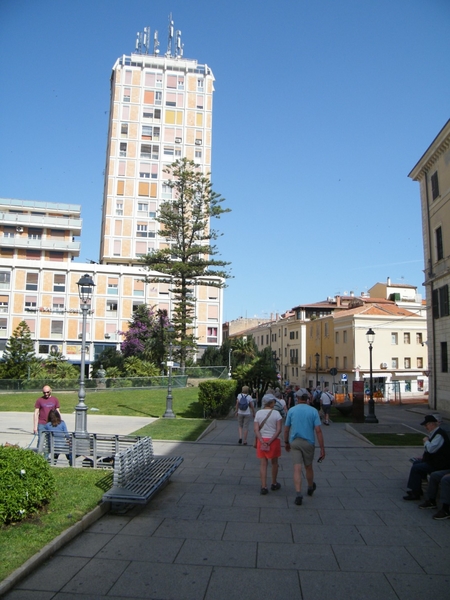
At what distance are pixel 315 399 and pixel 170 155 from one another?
45088 mm

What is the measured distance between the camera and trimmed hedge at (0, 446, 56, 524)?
552 cm

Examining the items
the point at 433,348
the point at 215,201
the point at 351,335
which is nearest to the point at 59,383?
the point at 215,201

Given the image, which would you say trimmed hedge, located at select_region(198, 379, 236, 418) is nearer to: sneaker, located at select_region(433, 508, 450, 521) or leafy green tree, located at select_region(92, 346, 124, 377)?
sneaker, located at select_region(433, 508, 450, 521)

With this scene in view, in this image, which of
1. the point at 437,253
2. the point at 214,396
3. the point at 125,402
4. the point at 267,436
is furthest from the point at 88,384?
the point at 267,436

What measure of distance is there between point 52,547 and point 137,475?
8.05ft

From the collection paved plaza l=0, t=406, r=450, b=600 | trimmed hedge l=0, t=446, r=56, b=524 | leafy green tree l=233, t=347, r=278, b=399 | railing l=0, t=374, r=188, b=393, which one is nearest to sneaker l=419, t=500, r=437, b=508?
paved plaza l=0, t=406, r=450, b=600

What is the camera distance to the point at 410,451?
12.4 m

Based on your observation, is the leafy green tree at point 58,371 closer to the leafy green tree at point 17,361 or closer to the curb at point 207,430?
the leafy green tree at point 17,361

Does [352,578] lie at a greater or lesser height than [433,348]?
lesser

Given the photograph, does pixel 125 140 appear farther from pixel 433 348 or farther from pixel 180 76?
pixel 433 348

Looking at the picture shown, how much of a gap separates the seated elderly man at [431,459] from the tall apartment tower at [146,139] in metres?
55.6

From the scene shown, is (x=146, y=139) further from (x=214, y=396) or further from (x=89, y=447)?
(x=89, y=447)

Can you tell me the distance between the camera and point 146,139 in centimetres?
6381

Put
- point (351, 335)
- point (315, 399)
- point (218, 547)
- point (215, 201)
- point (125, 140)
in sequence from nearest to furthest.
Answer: point (218, 547) < point (315, 399) < point (215, 201) < point (351, 335) < point (125, 140)
